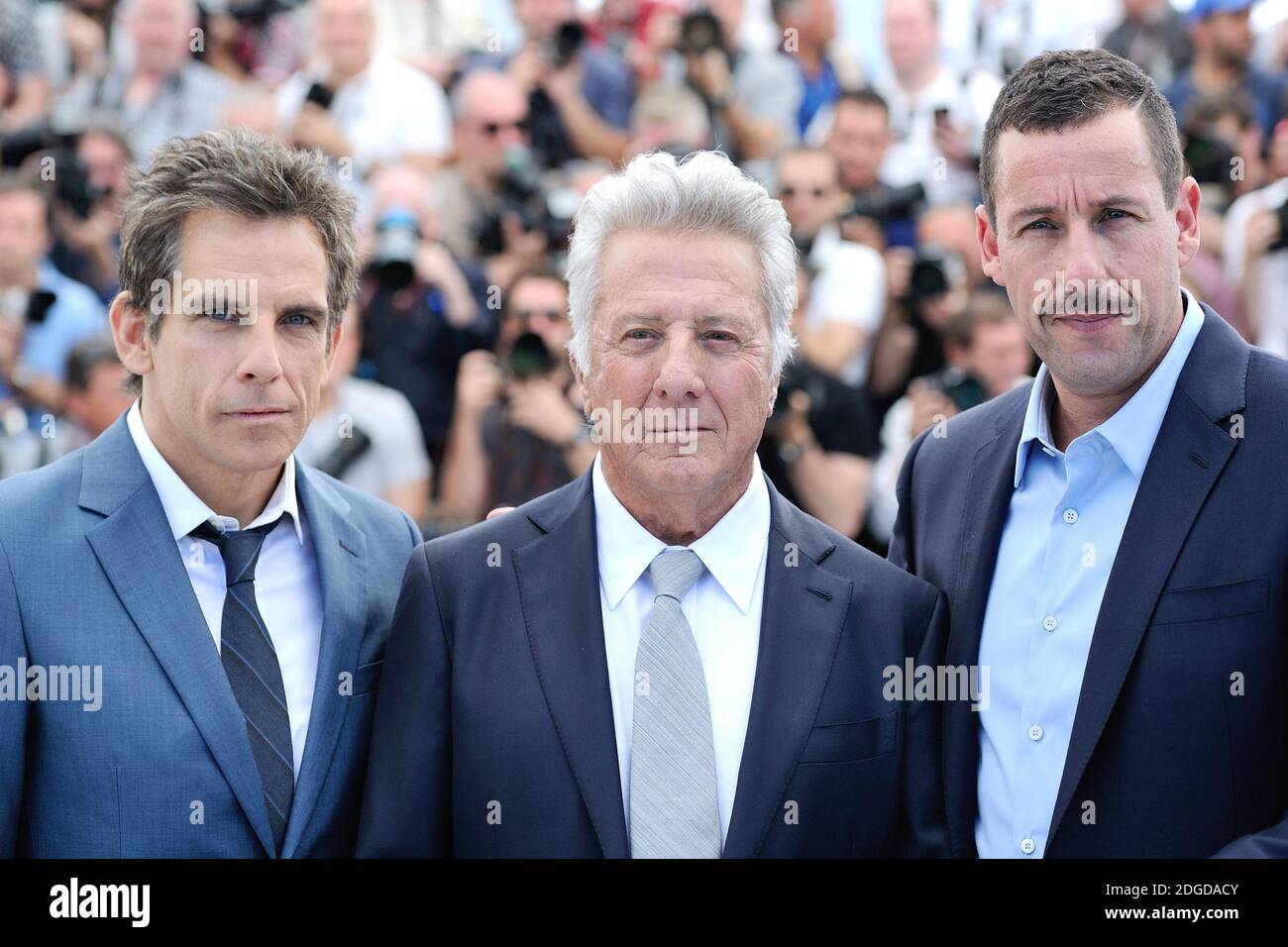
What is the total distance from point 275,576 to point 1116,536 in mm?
1465

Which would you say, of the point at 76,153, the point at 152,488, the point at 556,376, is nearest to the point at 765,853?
the point at 152,488

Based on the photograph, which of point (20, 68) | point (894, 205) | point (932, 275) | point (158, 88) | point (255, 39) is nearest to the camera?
point (932, 275)

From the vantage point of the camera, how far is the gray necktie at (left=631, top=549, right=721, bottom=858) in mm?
2424

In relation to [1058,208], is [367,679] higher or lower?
lower

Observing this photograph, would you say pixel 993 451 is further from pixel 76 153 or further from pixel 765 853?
pixel 76 153

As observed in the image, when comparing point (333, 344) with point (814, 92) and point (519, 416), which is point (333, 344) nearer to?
point (519, 416)

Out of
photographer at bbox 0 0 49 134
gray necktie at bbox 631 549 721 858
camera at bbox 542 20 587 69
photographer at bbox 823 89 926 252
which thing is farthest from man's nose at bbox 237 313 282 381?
photographer at bbox 0 0 49 134

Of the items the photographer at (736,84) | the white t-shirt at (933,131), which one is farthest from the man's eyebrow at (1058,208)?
the photographer at (736,84)

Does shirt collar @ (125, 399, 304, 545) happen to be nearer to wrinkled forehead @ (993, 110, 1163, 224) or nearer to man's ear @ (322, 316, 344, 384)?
man's ear @ (322, 316, 344, 384)

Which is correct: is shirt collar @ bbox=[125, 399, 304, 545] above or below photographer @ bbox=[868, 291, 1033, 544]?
below

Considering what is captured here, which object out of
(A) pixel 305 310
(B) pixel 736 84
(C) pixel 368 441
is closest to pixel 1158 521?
(A) pixel 305 310

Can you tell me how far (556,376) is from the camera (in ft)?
19.1

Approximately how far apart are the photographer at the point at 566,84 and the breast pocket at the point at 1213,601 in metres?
4.87

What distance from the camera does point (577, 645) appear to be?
2547 mm
